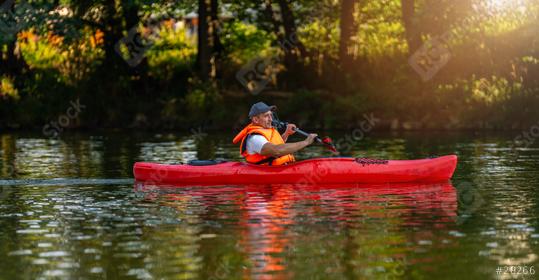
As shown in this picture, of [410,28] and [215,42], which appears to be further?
[215,42]

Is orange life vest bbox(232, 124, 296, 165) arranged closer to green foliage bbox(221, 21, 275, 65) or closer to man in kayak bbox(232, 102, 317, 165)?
man in kayak bbox(232, 102, 317, 165)

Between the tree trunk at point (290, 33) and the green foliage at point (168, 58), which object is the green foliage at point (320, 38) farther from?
the green foliage at point (168, 58)

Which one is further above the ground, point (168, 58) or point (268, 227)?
point (168, 58)

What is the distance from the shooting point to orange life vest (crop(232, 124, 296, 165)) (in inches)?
683

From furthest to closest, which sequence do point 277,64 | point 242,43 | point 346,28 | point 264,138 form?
1. point 242,43
2. point 277,64
3. point 346,28
4. point 264,138

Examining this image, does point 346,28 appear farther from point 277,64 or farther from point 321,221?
point 321,221

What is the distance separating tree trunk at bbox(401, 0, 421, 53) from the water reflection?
15.1 m

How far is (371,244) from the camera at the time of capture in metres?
11.9

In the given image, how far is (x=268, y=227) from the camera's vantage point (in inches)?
520

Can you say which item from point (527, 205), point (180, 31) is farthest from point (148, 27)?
point (527, 205)

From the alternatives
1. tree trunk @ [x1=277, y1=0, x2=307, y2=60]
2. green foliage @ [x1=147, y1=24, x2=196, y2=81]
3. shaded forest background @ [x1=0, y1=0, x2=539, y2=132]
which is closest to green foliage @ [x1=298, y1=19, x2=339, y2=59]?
shaded forest background @ [x1=0, y1=0, x2=539, y2=132]

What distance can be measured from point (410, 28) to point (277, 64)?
15.2 feet

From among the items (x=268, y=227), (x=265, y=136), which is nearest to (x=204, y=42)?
(x=265, y=136)

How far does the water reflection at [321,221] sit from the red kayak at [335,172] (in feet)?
0.56
